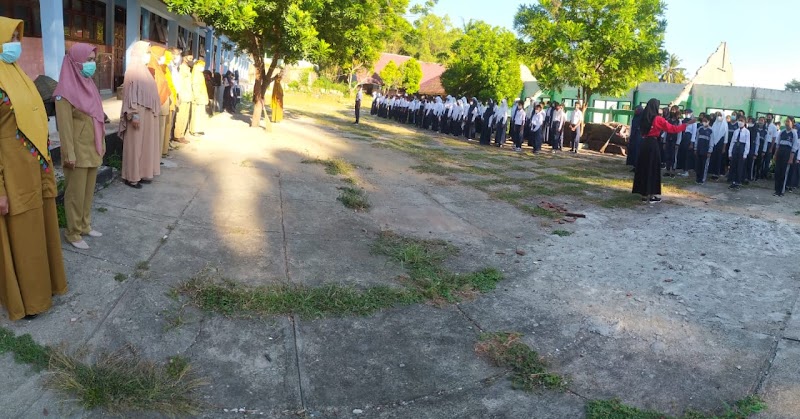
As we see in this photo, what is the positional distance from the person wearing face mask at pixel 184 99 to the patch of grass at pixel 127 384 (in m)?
7.12

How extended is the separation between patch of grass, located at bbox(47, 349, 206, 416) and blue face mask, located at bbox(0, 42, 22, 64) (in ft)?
6.10

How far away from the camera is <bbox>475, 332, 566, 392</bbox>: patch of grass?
3816 millimetres

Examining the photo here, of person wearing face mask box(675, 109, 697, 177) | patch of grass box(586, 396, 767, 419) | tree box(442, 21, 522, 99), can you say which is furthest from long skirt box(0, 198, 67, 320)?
tree box(442, 21, 522, 99)

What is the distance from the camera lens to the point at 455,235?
7141 mm

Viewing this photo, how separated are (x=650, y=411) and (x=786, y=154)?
997 cm

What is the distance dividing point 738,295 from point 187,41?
23.5m

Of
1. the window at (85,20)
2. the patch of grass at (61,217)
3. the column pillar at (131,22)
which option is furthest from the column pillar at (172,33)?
the patch of grass at (61,217)

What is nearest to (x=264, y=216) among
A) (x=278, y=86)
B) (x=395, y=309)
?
(x=395, y=309)

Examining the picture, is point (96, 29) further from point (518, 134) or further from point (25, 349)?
point (25, 349)

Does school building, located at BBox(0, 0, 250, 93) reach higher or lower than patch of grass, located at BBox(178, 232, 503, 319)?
higher

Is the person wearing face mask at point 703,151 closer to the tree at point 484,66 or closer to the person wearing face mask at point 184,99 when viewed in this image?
the person wearing face mask at point 184,99

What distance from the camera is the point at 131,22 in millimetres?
15898

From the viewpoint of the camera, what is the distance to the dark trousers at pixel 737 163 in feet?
39.0

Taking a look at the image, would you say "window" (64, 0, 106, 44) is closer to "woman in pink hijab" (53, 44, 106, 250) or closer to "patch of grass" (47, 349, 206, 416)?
"woman in pink hijab" (53, 44, 106, 250)
